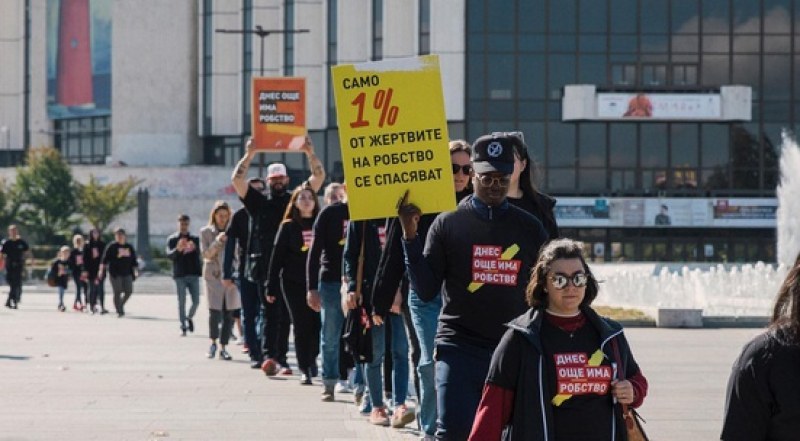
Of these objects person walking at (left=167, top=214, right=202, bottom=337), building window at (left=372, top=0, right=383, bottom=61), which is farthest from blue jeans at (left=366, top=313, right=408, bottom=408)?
building window at (left=372, top=0, right=383, bottom=61)

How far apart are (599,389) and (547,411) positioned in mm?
225

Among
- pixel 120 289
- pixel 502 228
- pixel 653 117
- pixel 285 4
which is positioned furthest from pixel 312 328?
pixel 285 4

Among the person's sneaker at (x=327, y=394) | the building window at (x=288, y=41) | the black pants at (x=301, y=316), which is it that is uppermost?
the building window at (x=288, y=41)

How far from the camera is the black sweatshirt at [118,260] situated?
28.9 meters

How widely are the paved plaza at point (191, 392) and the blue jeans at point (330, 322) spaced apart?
0.39m

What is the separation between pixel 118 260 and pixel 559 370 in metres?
24.1

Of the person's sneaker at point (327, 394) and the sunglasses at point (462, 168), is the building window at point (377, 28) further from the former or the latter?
the sunglasses at point (462, 168)

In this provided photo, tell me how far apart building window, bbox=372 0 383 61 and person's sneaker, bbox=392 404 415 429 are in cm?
5866

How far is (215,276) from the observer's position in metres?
18.5

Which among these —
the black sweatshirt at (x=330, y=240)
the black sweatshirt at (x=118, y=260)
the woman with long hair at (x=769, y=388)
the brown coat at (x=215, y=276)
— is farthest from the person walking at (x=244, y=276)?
the woman with long hair at (x=769, y=388)

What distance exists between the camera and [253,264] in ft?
53.6

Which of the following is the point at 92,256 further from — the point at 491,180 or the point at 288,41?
the point at 288,41

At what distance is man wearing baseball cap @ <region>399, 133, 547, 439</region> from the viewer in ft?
24.5

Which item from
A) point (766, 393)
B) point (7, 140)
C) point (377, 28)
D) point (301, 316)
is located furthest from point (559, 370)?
point (7, 140)
